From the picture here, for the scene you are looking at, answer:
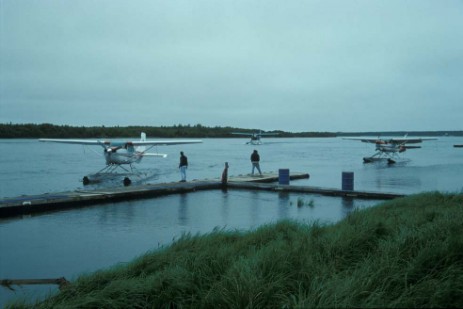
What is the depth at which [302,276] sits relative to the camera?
4.50 meters

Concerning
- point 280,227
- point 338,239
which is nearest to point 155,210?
point 280,227

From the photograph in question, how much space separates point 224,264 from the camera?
5.17m

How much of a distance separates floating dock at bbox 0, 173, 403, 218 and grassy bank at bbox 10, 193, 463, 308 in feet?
28.3

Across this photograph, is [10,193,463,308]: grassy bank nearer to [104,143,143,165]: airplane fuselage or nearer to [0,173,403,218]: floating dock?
[0,173,403,218]: floating dock

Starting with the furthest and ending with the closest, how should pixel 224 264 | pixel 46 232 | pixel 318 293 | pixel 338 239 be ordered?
pixel 46 232 < pixel 338 239 < pixel 224 264 < pixel 318 293

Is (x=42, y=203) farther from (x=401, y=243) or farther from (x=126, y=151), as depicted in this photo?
(x=126, y=151)

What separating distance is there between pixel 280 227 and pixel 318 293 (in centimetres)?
407

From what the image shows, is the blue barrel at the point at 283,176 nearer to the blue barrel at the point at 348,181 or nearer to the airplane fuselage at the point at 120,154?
the blue barrel at the point at 348,181

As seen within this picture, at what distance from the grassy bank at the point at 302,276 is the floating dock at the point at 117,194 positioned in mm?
8612

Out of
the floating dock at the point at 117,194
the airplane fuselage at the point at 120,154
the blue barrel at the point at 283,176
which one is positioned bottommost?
the floating dock at the point at 117,194

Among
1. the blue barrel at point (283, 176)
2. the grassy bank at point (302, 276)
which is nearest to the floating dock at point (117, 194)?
the blue barrel at point (283, 176)

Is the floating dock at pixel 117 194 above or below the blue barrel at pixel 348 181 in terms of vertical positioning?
below

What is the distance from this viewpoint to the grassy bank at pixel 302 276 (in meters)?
3.64

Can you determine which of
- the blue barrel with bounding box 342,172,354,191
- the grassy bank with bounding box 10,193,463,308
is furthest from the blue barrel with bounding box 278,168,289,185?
the grassy bank with bounding box 10,193,463,308
